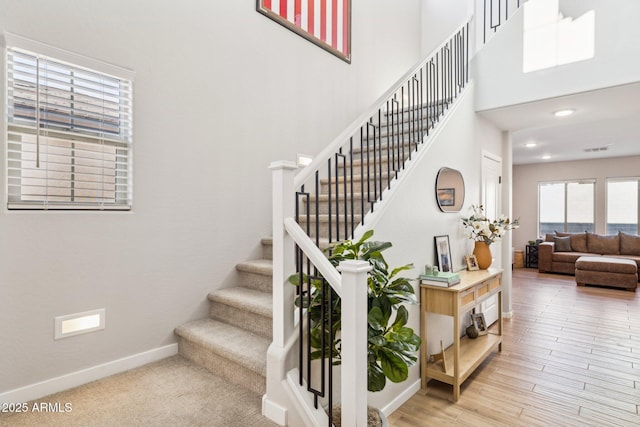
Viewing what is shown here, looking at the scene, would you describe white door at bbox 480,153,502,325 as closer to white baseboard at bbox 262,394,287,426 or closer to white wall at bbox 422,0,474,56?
white wall at bbox 422,0,474,56

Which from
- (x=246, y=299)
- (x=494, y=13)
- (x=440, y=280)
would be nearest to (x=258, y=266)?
(x=246, y=299)

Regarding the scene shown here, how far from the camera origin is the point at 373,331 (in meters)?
1.65

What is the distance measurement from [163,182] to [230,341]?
120cm

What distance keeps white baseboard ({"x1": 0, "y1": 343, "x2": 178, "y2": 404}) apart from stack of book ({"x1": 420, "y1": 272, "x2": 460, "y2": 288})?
1.91 metres

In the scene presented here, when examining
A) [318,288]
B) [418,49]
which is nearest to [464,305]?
[318,288]

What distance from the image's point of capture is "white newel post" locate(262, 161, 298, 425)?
5.90ft

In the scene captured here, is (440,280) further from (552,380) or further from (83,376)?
(83,376)

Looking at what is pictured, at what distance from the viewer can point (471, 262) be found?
11.2 feet

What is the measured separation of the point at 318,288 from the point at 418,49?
5.22 m

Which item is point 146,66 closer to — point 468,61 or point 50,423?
point 50,423

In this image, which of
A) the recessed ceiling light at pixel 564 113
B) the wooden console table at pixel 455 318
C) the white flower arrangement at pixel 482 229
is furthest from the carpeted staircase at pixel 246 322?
the recessed ceiling light at pixel 564 113

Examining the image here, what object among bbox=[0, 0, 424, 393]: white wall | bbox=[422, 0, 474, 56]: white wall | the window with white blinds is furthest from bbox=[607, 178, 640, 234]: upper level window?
the window with white blinds

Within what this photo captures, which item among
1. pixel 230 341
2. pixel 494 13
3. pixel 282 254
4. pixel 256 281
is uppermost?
pixel 494 13

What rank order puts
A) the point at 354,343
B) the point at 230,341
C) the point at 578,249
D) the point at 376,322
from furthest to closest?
1. the point at 578,249
2. the point at 230,341
3. the point at 376,322
4. the point at 354,343
